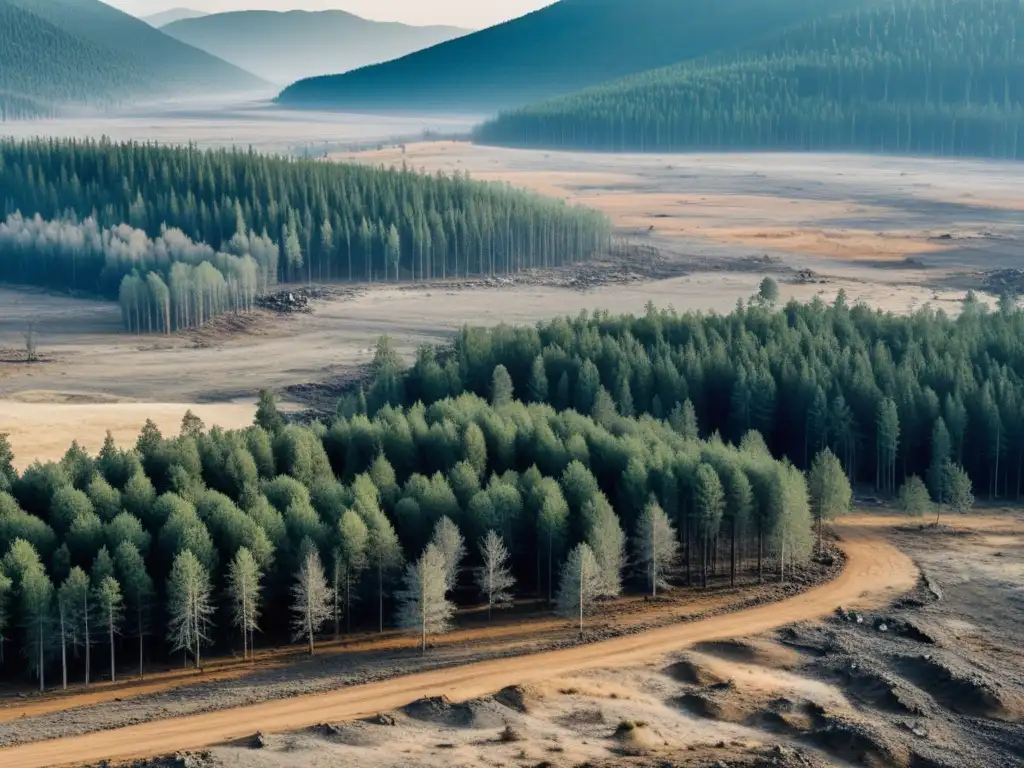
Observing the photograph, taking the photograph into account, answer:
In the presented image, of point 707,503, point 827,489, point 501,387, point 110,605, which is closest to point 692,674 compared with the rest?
point 707,503

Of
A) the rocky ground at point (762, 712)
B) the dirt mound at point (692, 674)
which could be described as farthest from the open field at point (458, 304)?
→ the rocky ground at point (762, 712)

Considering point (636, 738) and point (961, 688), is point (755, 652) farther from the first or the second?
point (636, 738)

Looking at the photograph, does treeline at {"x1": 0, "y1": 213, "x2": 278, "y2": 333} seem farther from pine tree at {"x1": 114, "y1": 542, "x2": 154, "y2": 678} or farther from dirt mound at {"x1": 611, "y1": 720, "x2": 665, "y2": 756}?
dirt mound at {"x1": 611, "y1": 720, "x2": 665, "y2": 756}

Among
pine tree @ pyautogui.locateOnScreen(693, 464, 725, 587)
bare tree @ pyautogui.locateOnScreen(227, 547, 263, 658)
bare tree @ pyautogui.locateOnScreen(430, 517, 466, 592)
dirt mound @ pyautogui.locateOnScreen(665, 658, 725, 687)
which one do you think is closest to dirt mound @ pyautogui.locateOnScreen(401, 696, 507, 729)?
dirt mound @ pyautogui.locateOnScreen(665, 658, 725, 687)

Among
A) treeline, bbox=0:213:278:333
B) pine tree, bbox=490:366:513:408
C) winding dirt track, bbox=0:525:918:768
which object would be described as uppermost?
treeline, bbox=0:213:278:333

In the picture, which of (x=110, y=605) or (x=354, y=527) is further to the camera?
(x=354, y=527)

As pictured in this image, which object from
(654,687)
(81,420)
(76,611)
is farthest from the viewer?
(81,420)

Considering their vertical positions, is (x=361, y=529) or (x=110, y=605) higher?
(x=361, y=529)

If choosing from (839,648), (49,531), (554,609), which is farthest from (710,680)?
(49,531)

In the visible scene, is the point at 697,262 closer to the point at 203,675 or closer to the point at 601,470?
the point at 601,470
